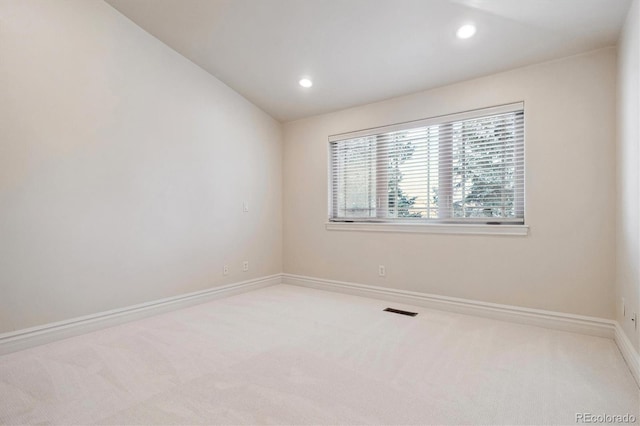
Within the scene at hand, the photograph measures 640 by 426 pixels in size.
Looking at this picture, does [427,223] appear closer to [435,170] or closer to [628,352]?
[435,170]

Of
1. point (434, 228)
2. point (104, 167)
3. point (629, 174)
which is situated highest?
point (104, 167)

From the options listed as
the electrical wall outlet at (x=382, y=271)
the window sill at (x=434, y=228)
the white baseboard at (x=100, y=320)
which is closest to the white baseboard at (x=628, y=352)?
the window sill at (x=434, y=228)

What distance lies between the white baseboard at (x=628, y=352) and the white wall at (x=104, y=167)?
358 centimetres

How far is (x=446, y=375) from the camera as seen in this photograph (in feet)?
6.53

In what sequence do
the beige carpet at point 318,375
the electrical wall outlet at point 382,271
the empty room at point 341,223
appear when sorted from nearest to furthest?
the beige carpet at point 318,375 → the empty room at point 341,223 → the electrical wall outlet at point 382,271

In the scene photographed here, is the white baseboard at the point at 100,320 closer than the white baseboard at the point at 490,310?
Yes

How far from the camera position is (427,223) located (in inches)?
139

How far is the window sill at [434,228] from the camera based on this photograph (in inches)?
117

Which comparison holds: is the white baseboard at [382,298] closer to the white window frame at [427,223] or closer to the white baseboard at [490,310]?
the white baseboard at [490,310]

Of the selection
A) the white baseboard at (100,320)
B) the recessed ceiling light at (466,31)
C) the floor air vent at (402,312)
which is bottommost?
the floor air vent at (402,312)

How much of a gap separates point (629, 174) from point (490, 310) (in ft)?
4.99

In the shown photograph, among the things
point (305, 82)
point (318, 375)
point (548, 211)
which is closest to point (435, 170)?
point (548, 211)

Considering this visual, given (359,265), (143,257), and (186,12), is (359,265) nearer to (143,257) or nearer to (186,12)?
(143,257)

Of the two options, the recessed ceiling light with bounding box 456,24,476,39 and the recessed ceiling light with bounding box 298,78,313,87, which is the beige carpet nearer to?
the recessed ceiling light with bounding box 456,24,476,39
